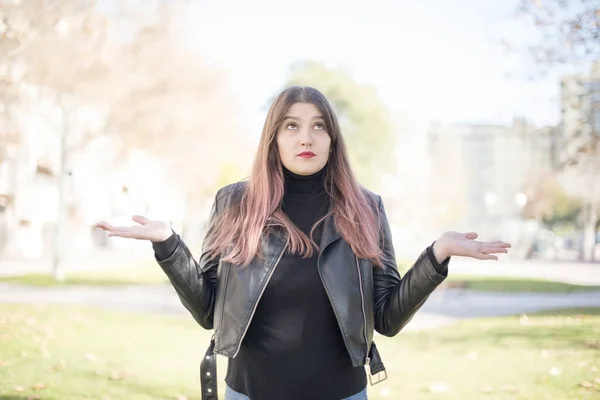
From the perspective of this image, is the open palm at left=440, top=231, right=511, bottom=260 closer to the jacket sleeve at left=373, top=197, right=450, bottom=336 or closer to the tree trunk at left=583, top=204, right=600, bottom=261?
the jacket sleeve at left=373, top=197, right=450, bottom=336

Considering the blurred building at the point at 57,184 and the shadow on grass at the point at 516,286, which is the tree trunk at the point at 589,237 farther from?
the blurred building at the point at 57,184

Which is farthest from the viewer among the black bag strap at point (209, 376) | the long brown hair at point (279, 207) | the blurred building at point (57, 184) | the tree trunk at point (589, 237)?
the tree trunk at point (589, 237)

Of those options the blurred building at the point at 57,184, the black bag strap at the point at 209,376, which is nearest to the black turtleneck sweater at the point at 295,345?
the black bag strap at the point at 209,376

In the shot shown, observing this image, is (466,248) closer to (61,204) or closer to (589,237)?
(61,204)

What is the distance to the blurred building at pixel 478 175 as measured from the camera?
1747 inches

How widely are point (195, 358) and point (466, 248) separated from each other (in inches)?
186

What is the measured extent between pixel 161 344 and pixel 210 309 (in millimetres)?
4986

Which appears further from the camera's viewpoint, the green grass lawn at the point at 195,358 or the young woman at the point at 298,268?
the green grass lawn at the point at 195,358

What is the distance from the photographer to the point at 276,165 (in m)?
2.05

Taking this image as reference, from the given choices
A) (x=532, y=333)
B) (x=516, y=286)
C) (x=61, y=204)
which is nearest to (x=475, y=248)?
(x=532, y=333)

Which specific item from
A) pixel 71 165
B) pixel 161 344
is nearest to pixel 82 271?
pixel 71 165

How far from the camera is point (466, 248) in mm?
1821

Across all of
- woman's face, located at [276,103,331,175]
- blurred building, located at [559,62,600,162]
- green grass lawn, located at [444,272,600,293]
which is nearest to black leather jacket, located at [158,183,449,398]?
woman's face, located at [276,103,331,175]

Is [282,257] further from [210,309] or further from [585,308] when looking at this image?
[585,308]
